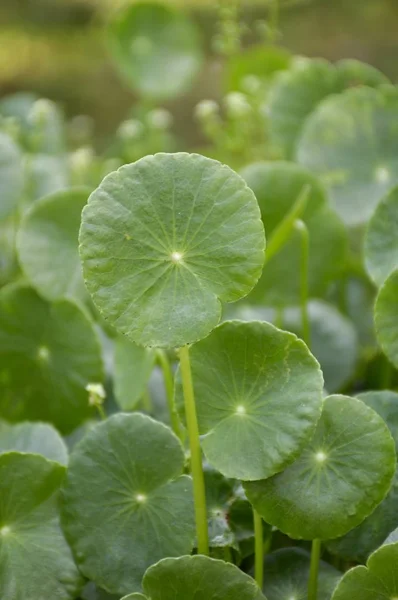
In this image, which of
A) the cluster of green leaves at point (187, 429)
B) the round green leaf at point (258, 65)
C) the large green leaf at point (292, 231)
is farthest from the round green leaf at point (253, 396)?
the round green leaf at point (258, 65)

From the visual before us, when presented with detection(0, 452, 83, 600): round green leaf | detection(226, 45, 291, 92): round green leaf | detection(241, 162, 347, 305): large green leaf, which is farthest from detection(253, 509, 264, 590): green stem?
detection(226, 45, 291, 92): round green leaf

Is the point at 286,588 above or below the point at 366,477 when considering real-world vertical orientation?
below

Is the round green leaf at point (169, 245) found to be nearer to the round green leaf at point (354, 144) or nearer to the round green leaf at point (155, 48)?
the round green leaf at point (354, 144)

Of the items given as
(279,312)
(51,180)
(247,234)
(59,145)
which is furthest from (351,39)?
(247,234)

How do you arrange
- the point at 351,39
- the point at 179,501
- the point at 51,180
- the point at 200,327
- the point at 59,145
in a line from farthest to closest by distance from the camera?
1. the point at 351,39
2. the point at 59,145
3. the point at 51,180
4. the point at 179,501
5. the point at 200,327

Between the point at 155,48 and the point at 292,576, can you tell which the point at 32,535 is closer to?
the point at 292,576

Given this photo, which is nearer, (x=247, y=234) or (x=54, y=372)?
(x=247, y=234)

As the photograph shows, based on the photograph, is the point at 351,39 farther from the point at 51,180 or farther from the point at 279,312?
the point at 279,312

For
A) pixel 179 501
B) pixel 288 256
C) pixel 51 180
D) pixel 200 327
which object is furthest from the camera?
pixel 51 180
